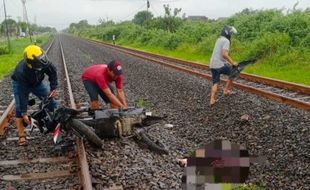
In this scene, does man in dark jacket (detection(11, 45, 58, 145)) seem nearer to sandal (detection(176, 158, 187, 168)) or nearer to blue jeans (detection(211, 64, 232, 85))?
sandal (detection(176, 158, 187, 168))

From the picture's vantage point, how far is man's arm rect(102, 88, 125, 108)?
7.46 metres

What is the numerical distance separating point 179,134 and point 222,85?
16.4ft

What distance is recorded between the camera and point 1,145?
736 centimetres

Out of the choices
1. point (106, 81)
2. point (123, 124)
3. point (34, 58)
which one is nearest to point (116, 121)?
point (123, 124)

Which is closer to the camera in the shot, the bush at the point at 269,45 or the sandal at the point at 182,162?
the sandal at the point at 182,162

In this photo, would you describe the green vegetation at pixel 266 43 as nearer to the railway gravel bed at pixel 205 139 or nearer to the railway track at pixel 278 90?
the railway track at pixel 278 90

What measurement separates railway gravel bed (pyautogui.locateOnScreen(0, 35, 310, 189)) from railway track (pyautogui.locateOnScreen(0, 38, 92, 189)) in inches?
8.6

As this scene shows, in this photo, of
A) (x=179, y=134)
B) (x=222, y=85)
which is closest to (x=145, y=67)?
(x=222, y=85)

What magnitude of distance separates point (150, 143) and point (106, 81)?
1.51m

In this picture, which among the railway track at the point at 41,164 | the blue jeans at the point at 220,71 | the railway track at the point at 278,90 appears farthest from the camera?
the blue jeans at the point at 220,71

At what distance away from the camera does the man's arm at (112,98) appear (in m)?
7.46

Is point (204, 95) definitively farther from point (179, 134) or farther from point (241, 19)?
point (241, 19)

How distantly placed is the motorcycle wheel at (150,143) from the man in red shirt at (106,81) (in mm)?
649

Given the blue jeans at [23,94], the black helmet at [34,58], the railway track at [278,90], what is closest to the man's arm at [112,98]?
the blue jeans at [23,94]
